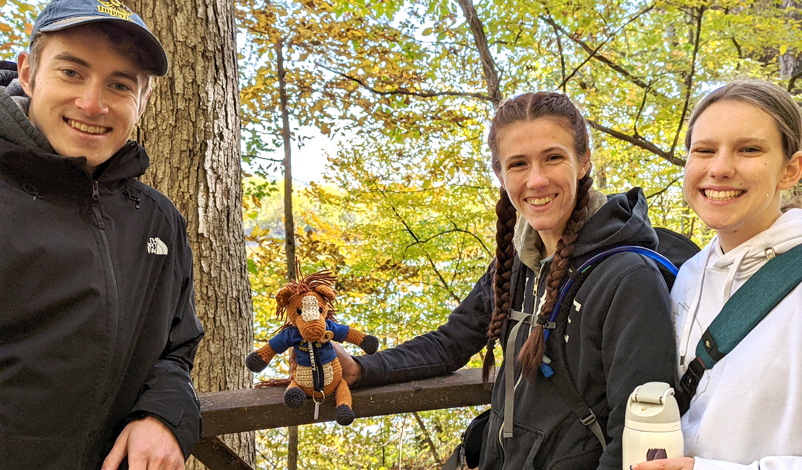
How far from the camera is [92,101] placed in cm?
143

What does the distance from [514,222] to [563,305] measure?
50cm

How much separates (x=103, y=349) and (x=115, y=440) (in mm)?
291

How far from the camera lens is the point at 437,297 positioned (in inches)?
Result: 240

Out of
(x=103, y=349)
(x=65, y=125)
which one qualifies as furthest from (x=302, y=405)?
(x=65, y=125)

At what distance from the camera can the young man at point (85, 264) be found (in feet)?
4.28

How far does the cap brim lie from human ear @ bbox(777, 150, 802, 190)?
1.78 metres

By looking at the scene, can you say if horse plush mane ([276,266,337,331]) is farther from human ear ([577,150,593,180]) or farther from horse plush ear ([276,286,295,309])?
human ear ([577,150,593,180])

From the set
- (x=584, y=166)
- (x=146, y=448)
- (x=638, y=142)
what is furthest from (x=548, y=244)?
(x=638, y=142)

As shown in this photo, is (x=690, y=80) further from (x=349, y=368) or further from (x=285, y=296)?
(x=285, y=296)

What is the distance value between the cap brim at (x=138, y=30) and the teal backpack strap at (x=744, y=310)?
170 centimetres

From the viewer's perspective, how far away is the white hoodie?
1175mm

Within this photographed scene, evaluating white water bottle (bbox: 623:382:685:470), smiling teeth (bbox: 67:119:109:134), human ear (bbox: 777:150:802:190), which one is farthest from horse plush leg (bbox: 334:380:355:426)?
human ear (bbox: 777:150:802:190)

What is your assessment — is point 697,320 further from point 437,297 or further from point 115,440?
point 437,297

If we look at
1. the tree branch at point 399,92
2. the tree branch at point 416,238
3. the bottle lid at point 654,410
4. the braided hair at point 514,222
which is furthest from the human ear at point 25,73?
the tree branch at point 416,238
